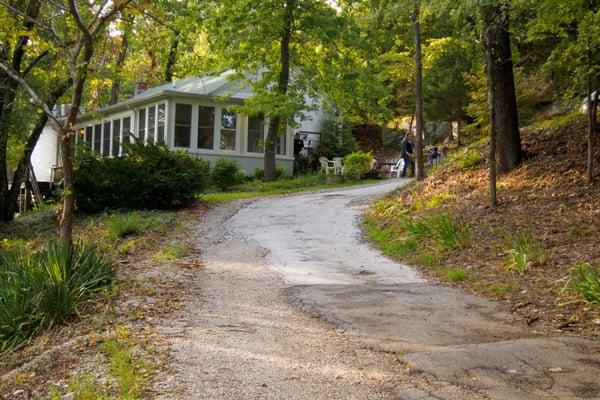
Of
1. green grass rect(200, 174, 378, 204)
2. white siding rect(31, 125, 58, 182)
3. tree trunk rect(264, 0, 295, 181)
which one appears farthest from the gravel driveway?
white siding rect(31, 125, 58, 182)

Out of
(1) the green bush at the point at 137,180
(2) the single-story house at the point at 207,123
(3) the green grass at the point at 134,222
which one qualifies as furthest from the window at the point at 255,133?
(3) the green grass at the point at 134,222

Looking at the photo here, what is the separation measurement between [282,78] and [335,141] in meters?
9.23

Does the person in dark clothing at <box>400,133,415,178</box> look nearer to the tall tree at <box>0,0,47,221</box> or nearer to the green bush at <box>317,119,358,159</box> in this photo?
the green bush at <box>317,119,358,159</box>

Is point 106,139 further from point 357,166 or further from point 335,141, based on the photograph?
point 357,166

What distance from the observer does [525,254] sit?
8383mm

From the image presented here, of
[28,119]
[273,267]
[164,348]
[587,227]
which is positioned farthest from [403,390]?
[28,119]

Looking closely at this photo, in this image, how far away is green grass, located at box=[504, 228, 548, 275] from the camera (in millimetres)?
8148

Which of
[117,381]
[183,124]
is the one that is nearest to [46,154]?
[183,124]

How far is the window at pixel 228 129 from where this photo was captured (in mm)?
25594

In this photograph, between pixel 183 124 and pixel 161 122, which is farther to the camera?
pixel 161 122

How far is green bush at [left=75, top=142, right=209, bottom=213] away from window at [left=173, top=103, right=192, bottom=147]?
29.4ft

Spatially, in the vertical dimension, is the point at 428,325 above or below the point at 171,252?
below

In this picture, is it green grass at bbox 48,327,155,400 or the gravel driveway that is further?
the gravel driveway

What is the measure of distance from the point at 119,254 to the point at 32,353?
4536mm
